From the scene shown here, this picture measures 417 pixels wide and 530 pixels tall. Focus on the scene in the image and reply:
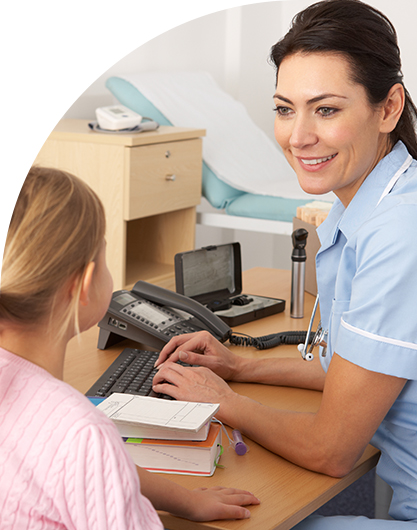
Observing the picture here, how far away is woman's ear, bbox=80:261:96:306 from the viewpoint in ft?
2.41

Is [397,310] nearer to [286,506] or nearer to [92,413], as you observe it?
[286,506]

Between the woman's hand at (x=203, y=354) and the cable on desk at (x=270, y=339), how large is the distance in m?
0.17

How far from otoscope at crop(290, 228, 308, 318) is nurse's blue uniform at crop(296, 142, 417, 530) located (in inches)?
19.6

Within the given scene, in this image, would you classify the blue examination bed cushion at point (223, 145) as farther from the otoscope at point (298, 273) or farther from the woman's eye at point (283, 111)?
the woman's eye at point (283, 111)

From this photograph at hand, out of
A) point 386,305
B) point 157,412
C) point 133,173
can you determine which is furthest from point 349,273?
point 133,173

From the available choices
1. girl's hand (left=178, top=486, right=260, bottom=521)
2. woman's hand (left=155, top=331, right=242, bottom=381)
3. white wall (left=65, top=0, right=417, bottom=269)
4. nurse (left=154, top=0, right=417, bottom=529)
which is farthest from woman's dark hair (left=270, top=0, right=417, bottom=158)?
white wall (left=65, top=0, right=417, bottom=269)

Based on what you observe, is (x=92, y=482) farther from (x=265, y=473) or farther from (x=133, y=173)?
(x=133, y=173)

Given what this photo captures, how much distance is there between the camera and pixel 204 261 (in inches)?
65.5

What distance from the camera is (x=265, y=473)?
3.12 ft

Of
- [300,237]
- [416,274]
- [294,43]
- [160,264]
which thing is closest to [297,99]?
[294,43]

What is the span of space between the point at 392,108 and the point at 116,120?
164 cm

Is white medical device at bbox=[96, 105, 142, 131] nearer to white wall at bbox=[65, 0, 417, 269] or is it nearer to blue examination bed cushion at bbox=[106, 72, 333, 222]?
blue examination bed cushion at bbox=[106, 72, 333, 222]

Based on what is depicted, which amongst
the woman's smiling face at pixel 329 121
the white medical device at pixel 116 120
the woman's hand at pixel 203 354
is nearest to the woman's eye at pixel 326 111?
the woman's smiling face at pixel 329 121

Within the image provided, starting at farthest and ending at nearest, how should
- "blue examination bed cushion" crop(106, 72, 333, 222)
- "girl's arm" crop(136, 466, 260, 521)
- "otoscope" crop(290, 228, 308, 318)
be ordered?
"blue examination bed cushion" crop(106, 72, 333, 222) → "otoscope" crop(290, 228, 308, 318) → "girl's arm" crop(136, 466, 260, 521)
